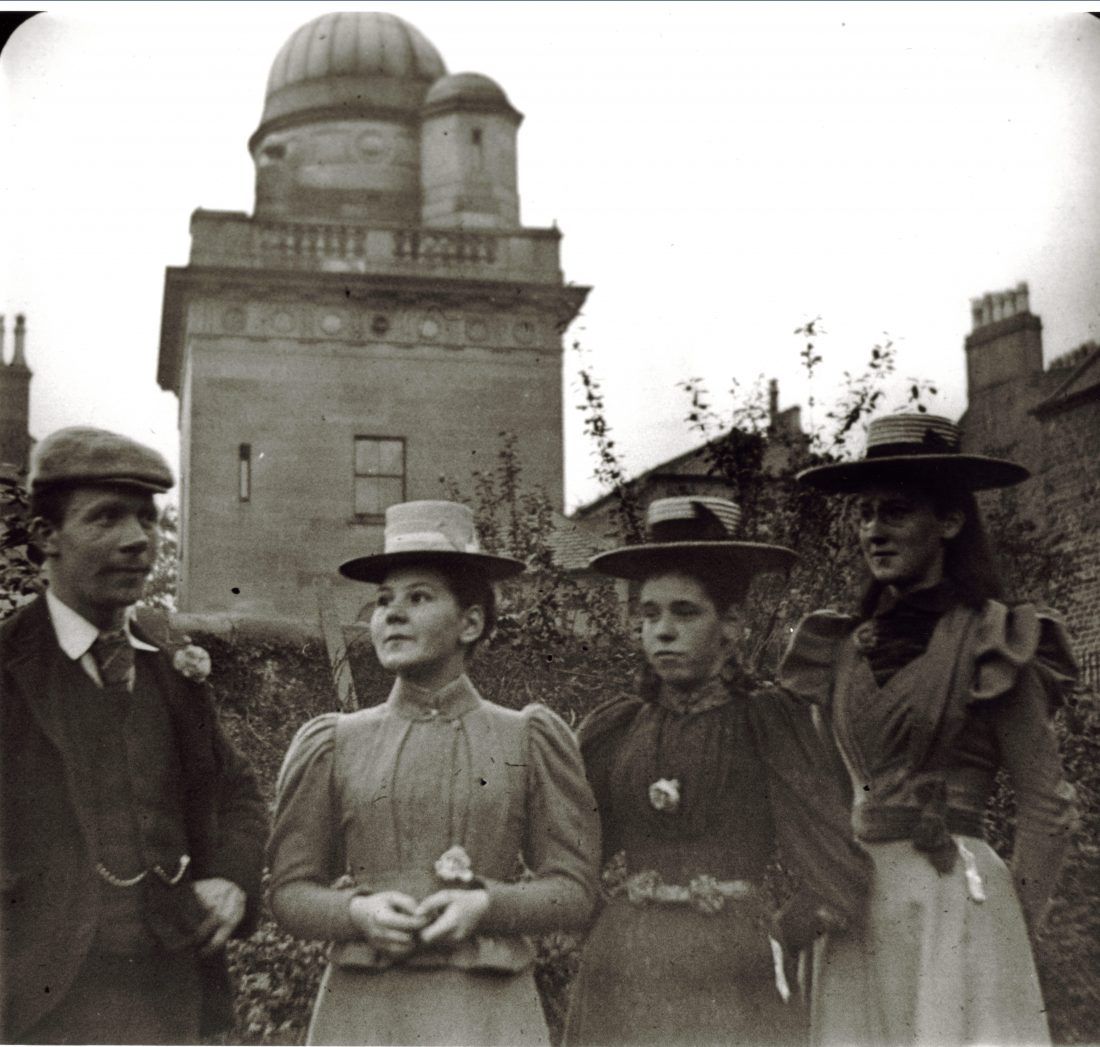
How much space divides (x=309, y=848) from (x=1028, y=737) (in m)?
2.04

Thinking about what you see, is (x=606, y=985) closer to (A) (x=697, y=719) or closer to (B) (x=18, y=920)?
(A) (x=697, y=719)

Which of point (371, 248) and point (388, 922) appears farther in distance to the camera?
point (371, 248)

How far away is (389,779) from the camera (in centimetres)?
550

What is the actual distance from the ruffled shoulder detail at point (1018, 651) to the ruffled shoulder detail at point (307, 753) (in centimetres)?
182

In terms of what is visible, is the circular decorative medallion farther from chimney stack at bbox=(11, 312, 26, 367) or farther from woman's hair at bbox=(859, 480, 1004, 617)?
woman's hair at bbox=(859, 480, 1004, 617)

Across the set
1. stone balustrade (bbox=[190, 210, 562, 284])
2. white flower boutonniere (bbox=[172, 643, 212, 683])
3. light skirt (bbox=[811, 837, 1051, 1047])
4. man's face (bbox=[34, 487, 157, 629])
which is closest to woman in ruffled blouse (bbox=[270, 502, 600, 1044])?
white flower boutonniere (bbox=[172, 643, 212, 683])

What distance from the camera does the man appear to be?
17.5 ft

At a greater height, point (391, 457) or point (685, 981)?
point (391, 457)

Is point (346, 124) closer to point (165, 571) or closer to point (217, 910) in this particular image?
point (165, 571)

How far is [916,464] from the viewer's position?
576 cm

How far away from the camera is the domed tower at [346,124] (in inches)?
319

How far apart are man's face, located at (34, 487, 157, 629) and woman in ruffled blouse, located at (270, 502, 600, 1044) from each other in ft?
2.16

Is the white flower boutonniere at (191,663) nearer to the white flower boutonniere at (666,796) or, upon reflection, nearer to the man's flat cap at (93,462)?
the man's flat cap at (93,462)

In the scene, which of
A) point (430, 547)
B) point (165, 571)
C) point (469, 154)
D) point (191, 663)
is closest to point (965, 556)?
point (430, 547)
